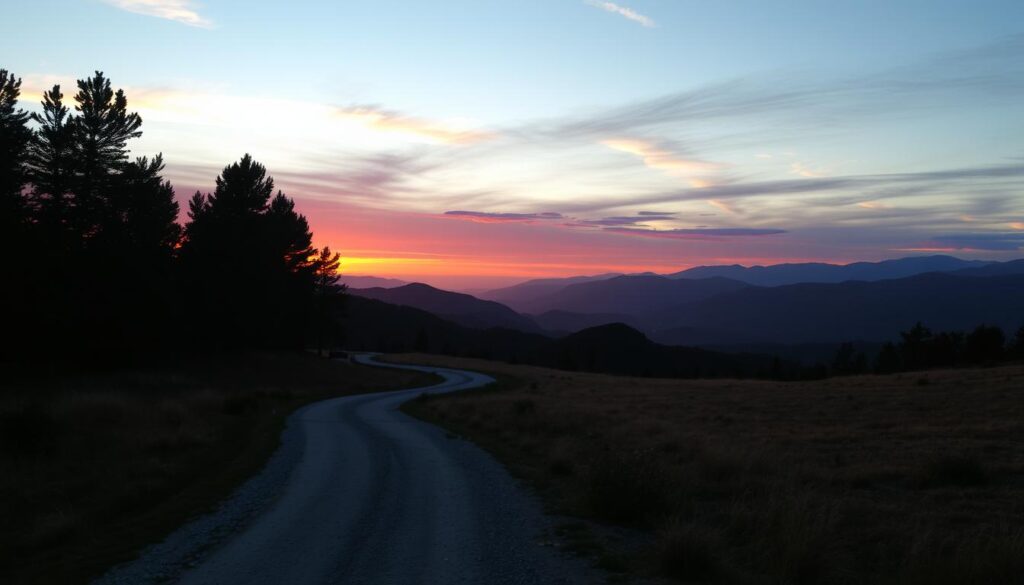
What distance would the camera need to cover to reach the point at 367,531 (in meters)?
9.91

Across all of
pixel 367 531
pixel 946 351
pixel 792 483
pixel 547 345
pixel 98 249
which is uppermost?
pixel 98 249

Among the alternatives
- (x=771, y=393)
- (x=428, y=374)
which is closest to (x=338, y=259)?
(x=428, y=374)

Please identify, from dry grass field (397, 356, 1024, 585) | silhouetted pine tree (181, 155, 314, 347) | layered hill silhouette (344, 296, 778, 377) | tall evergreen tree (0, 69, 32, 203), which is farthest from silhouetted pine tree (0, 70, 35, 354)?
layered hill silhouette (344, 296, 778, 377)

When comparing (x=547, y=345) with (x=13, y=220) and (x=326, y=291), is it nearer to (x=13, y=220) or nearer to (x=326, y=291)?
(x=326, y=291)

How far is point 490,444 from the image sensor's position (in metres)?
19.9

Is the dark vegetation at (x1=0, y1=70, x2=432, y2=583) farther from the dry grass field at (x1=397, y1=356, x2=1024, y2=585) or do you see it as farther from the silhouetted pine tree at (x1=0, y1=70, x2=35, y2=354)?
the dry grass field at (x1=397, y1=356, x2=1024, y2=585)

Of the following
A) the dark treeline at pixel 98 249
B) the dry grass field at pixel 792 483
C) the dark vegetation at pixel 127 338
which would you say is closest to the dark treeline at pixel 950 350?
the dry grass field at pixel 792 483

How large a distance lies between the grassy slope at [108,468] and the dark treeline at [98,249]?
6047 mm

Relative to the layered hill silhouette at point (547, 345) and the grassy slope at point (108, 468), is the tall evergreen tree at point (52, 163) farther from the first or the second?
the layered hill silhouette at point (547, 345)

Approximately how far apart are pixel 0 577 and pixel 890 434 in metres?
21.7

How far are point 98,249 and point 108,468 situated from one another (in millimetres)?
29572

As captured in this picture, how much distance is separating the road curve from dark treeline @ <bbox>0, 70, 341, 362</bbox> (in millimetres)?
27593

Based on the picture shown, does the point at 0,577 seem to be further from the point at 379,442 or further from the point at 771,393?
the point at 771,393

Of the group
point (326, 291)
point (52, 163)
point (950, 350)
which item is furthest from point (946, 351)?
point (52, 163)
